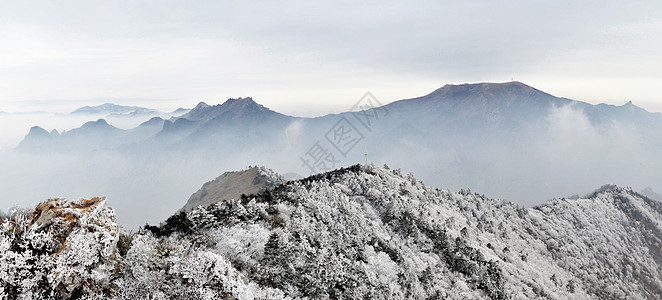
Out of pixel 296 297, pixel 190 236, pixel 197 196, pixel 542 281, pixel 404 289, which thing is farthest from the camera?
pixel 197 196

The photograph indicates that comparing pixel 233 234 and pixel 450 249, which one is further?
pixel 450 249

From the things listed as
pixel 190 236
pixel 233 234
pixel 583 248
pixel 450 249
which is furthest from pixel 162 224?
pixel 583 248

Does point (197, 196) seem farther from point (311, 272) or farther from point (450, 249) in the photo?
point (311, 272)

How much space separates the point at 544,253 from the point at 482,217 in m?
25.0

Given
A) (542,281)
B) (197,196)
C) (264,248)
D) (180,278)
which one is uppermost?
(180,278)

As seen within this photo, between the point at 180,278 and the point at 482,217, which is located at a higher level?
the point at 180,278

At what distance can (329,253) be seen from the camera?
3634cm

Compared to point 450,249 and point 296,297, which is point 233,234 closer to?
point 296,297

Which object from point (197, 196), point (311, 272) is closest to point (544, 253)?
point (311, 272)

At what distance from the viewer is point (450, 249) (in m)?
56.9

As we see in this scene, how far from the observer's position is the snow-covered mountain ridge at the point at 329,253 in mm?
19422

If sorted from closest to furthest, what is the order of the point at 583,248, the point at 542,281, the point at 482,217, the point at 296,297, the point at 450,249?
1. the point at 296,297
2. the point at 450,249
3. the point at 542,281
4. the point at 482,217
5. the point at 583,248

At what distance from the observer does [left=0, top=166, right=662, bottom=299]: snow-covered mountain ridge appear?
63.7 feet

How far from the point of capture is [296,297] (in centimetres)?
2628
